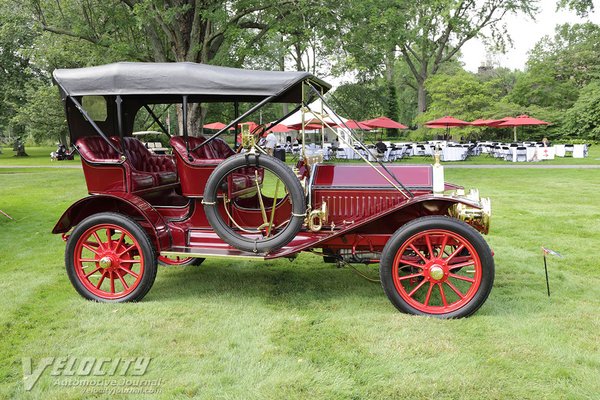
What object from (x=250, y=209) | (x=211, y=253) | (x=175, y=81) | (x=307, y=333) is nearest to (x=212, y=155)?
(x=250, y=209)

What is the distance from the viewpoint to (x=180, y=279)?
207 inches

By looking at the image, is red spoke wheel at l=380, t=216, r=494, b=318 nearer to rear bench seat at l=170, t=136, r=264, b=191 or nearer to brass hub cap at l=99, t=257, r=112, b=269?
rear bench seat at l=170, t=136, r=264, b=191

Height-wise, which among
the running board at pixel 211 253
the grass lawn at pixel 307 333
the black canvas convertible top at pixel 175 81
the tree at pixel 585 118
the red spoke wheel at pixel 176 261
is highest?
the tree at pixel 585 118

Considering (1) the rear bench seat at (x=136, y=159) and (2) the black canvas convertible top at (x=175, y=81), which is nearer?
(2) the black canvas convertible top at (x=175, y=81)

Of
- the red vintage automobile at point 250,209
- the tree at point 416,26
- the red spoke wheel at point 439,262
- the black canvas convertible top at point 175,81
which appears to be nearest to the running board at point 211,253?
the red vintage automobile at point 250,209

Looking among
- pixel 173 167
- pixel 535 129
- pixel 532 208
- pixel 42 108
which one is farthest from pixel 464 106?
pixel 173 167

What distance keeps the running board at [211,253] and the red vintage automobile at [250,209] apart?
12 mm

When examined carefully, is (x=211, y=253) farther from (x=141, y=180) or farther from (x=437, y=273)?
(x=437, y=273)

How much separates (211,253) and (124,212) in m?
1.01

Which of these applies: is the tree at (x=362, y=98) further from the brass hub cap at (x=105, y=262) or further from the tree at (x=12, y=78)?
the brass hub cap at (x=105, y=262)

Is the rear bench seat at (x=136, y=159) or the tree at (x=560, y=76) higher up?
the tree at (x=560, y=76)

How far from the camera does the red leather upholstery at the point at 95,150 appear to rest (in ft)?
14.9

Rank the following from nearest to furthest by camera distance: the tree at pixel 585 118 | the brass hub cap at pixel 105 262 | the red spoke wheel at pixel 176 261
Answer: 1. the brass hub cap at pixel 105 262
2. the red spoke wheel at pixel 176 261
3. the tree at pixel 585 118

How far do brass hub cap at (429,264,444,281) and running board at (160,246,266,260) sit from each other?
1.36 meters
